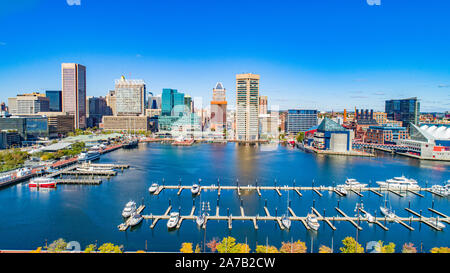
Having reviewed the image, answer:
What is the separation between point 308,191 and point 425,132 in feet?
38.1

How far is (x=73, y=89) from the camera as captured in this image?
2800 centimetres

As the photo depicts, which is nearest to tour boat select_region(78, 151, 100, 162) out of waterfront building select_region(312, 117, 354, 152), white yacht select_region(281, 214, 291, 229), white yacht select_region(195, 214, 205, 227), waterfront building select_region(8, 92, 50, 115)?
white yacht select_region(195, 214, 205, 227)

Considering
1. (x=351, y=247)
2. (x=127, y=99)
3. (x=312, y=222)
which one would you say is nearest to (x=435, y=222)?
(x=312, y=222)

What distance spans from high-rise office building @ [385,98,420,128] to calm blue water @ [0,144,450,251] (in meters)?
12.7

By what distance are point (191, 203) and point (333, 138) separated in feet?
41.0

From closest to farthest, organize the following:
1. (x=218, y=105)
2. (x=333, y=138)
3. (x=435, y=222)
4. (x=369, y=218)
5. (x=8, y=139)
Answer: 1. (x=435, y=222)
2. (x=369, y=218)
3. (x=8, y=139)
4. (x=333, y=138)
5. (x=218, y=105)

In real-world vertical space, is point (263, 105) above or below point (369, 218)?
above

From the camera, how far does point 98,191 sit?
8.90 metres

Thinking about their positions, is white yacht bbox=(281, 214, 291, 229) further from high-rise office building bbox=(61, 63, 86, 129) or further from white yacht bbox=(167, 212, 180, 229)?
high-rise office building bbox=(61, 63, 86, 129)

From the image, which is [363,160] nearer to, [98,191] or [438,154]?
[438,154]

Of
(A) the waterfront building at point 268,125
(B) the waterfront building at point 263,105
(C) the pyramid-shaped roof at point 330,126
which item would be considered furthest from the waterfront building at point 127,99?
(C) the pyramid-shaped roof at point 330,126

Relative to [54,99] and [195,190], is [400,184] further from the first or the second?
[54,99]

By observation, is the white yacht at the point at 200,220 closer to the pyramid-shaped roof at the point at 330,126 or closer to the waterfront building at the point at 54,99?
the pyramid-shaped roof at the point at 330,126
